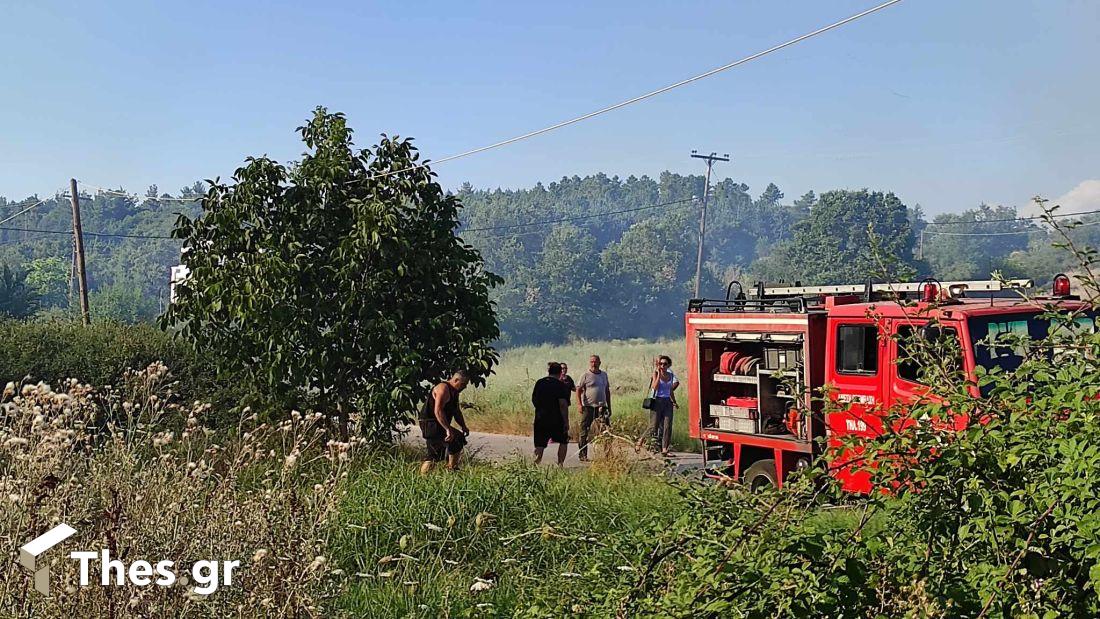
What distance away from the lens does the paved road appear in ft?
39.8

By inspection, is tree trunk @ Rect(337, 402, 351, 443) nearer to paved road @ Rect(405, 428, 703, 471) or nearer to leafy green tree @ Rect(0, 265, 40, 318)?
paved road @ Rect(405, 428, 703, 471)

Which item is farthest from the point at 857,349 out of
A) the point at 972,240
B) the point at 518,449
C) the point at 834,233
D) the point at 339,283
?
the point at 972,240

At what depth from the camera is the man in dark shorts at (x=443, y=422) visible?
12.0 meters

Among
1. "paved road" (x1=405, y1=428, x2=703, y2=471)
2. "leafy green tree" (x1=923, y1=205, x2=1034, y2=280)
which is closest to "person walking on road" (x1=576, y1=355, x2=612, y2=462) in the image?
"paved road" (x1=405, y1=428, x2=703, y2=471)

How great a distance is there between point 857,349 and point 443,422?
4.33m

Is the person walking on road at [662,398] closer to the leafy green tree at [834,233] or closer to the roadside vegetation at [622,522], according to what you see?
the roadside vegetation at [622,522]

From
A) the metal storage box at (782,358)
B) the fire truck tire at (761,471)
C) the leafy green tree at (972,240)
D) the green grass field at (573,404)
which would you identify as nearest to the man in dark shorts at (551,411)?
the green grass field at (573,404)

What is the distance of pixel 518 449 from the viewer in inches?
543

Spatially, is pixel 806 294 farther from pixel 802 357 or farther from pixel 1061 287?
pixel 1061 287

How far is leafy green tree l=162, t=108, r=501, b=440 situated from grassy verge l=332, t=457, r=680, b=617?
8.07ft

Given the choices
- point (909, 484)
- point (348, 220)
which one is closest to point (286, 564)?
point (909, 484)

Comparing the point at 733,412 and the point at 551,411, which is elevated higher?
the point at 733,412

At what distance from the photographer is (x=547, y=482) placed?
9.52 m

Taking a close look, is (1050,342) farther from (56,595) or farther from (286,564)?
(56,595)
